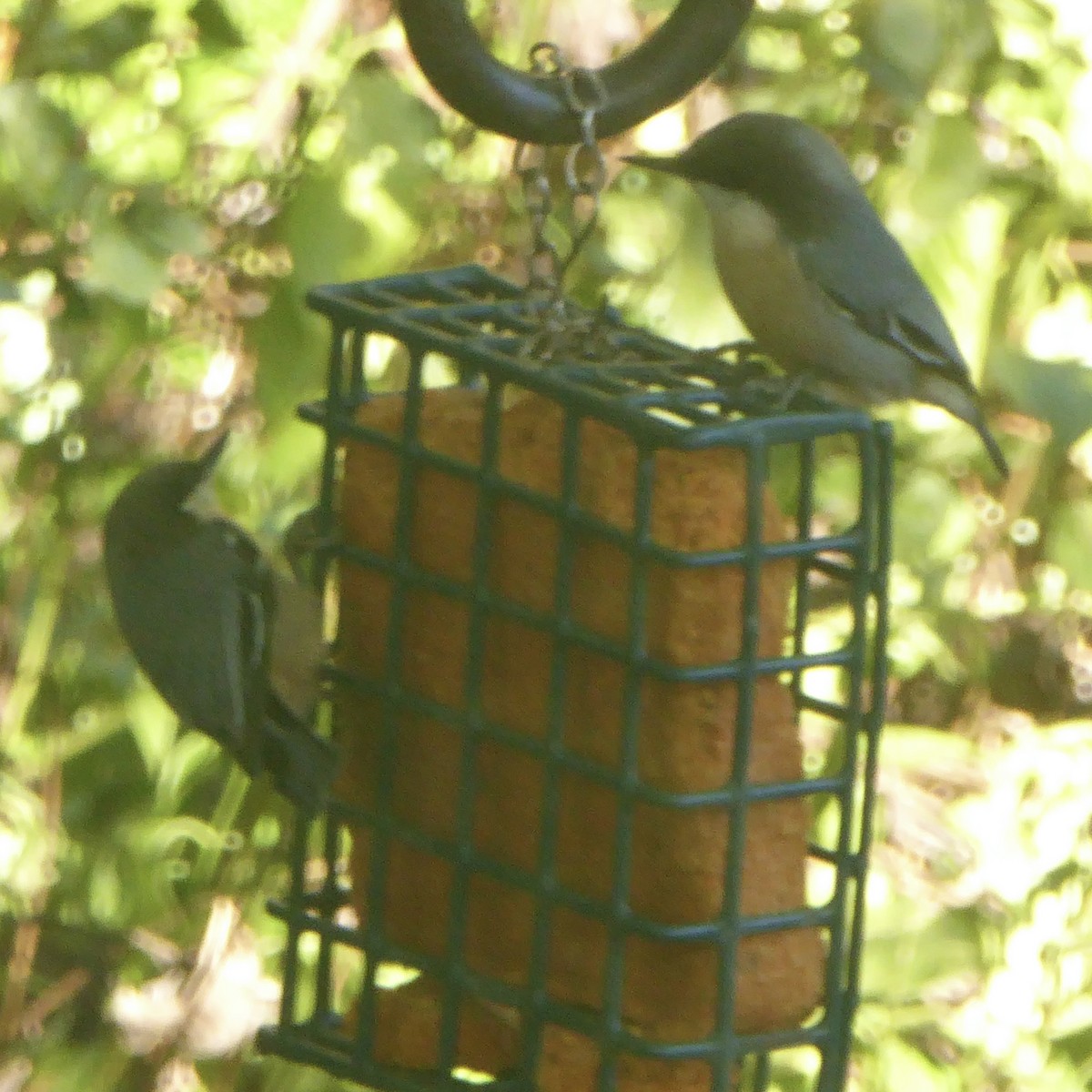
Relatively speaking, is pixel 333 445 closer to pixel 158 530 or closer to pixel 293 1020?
pixel 158 530

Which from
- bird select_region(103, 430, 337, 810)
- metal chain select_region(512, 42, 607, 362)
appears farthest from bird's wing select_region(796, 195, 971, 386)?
bird select_region(103, 430, 337, 810)

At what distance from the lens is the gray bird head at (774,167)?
1966mm

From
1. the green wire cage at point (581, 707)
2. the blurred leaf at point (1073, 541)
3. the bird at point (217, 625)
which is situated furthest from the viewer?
the blurred leaf at point (1073, 541)

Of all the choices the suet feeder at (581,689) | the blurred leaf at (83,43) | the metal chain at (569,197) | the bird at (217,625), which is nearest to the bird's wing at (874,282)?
the suet feeder at (581,689)

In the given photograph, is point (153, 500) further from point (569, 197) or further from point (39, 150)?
point (569, 197)

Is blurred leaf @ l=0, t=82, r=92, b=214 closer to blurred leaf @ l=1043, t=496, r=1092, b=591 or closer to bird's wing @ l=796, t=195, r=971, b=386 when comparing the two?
bird's wing @ l=796, t=195, r=971, b=386

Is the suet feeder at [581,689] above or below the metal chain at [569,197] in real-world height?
below

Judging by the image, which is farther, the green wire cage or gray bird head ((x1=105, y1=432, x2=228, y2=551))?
gray bird head ((x1=105, y1=432, x2=228, y2=551))

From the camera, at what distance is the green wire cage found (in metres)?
1.57

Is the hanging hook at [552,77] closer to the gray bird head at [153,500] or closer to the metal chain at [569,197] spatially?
the metal chain at [569,197]

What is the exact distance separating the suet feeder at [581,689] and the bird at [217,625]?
54 millimetres

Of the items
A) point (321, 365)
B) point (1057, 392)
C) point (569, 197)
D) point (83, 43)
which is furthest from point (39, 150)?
point (1057, 392)

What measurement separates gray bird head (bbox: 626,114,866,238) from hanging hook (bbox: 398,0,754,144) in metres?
0.30

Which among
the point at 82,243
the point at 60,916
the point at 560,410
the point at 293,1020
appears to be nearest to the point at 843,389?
the point at 560,410
